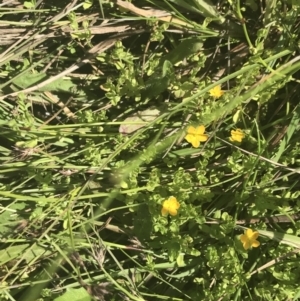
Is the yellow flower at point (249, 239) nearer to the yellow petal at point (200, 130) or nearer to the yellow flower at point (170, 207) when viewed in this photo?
the yellow flower at point (170, 207)

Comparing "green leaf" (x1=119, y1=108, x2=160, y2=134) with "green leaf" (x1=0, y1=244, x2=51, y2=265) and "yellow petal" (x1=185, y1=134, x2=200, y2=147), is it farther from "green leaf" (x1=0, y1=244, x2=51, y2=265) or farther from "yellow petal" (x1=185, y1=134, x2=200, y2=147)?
"green leaf" (x1=0, y1=244, x2=51, y2=265)

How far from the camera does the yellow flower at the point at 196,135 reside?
1588 mm

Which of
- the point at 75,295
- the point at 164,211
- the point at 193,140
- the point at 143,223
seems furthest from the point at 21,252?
the point at 193,140

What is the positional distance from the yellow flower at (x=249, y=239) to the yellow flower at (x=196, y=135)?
0.32 metres

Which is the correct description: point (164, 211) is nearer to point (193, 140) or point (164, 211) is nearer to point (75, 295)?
point (193, 140)

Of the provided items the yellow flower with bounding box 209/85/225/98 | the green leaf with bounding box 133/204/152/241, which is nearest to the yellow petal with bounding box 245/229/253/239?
the green leaf with bounding box 133/204/152/241

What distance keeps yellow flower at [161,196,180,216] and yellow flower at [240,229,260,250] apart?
23 centimetres

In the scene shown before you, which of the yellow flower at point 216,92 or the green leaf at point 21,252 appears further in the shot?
the green leaf at point 21,252

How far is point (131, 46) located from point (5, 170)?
2.08 feet

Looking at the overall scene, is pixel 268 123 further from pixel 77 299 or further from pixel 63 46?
pixel 77 299

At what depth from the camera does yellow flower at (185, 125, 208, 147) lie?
1.59m

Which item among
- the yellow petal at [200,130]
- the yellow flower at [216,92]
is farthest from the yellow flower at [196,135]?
the yellow flower at [216,92]

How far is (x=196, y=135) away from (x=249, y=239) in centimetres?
37

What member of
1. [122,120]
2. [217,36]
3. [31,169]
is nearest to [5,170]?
[31,169]
